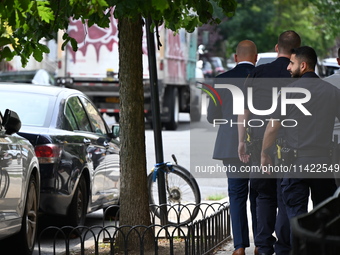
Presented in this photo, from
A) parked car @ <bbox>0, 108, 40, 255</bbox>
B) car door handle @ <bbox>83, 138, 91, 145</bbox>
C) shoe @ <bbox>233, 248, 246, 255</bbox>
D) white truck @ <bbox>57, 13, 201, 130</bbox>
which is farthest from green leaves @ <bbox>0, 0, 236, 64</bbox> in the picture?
white truck @ <bbox>57, 13, 201, 130</bbox>

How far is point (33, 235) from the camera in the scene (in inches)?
346

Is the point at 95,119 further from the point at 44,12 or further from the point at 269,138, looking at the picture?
the point at 44,12

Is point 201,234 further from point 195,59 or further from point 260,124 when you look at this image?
point 195,59

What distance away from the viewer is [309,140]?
7.51 metres

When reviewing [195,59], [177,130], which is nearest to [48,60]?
[195,59]

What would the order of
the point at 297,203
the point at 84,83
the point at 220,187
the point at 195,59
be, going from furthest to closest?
the point at 195,59, the point at 84,83, the point at 220,187, the point at 297,203

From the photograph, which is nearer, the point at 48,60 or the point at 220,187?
the point at 220,187

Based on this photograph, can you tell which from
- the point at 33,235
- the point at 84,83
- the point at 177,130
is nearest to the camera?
the point at 33,235

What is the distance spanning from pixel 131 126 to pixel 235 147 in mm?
943

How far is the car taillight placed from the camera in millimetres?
9445

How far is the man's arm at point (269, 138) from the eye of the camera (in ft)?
25.5

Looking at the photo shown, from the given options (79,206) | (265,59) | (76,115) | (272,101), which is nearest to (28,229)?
(79,206)

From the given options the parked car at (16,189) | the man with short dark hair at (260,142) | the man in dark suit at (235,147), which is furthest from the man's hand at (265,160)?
the parked car at (16,189)

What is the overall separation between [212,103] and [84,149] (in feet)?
6.68
